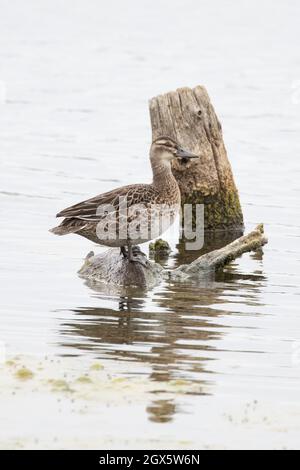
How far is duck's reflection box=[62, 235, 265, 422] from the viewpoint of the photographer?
8.70m

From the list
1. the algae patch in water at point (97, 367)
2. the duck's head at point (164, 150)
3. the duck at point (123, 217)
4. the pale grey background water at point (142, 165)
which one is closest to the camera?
the algae patch in water at point (97, 367)

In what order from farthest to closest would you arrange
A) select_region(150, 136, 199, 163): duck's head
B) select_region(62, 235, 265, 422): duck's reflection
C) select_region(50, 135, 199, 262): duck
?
1. select_region(150, 136, 199, 163): duck's head
2. select_region(50, 135, 199, 262): duck
3. select_region(62, 235, 265, 422): duck's reflection

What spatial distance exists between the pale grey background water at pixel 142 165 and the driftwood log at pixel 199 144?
927 millimetres

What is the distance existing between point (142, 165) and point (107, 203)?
7.69 metres

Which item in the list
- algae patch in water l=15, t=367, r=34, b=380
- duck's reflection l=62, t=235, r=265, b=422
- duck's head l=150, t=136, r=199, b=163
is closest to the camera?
algae patch in water l=15, t=367, r=34, b=380

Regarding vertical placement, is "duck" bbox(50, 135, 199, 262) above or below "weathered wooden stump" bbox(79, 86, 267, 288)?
below

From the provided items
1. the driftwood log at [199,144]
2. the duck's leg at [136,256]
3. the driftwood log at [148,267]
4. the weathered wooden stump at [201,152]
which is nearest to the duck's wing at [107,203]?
the duck's leg at [136,256]

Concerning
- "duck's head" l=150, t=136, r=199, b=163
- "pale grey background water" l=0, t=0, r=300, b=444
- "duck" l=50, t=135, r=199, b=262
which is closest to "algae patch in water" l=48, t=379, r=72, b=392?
"pale grey background water" l=0, t=0, r=300, b=444

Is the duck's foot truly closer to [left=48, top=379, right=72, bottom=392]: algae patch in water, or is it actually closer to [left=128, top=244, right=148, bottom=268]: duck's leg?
[left=128, top=244, right=148, bottom=268]: duck's leg

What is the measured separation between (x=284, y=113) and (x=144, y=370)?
639 inches

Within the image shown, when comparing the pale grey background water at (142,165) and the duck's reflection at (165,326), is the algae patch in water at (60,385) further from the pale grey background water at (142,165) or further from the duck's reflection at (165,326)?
the duck's reflection at (165,326)

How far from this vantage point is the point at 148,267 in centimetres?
1188

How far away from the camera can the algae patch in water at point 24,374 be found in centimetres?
831

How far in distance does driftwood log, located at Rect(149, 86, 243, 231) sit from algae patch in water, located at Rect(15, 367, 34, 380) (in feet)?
19.8
